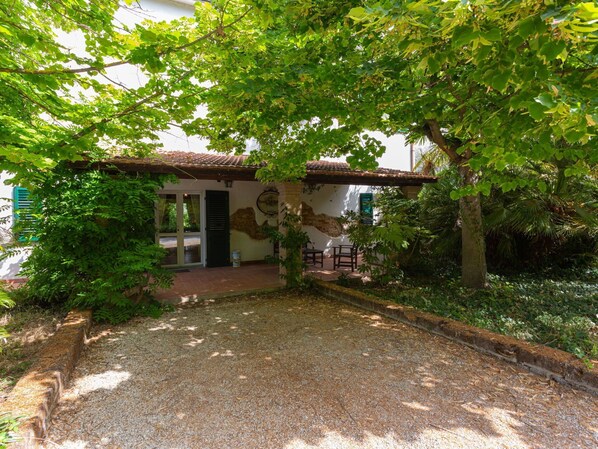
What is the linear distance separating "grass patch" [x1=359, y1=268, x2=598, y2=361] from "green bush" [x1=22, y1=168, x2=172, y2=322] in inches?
190

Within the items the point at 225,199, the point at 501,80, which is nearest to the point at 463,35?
the point at 501,80

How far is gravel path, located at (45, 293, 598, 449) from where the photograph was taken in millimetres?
2660

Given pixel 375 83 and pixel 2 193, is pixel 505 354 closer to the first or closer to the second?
pixel 375 83

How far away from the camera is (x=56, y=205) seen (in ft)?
17.1

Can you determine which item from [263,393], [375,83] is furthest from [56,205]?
[375,83]

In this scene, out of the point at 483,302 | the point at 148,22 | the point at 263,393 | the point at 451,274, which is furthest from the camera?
the point at 451,274

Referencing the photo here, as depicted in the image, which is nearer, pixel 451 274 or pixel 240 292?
pixel 240 292

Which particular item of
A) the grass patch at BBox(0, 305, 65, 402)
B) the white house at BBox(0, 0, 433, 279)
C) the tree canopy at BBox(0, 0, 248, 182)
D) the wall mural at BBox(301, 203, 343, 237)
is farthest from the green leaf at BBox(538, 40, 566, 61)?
the wall mural at BBox(301, 203, 343, 237)

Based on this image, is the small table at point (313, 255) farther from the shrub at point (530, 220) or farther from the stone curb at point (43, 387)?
the stone curb at point (43, 387)

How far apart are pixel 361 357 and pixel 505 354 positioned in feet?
5.80

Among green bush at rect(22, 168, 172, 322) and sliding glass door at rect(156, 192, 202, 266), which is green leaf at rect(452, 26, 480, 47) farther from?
sliding glass door at rect(156, 192, 202, 266)

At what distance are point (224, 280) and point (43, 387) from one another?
5373mm

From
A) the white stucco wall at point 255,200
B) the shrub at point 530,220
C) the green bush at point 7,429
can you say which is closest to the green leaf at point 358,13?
the green bush at point 7,429

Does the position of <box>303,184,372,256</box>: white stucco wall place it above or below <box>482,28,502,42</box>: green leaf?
below
